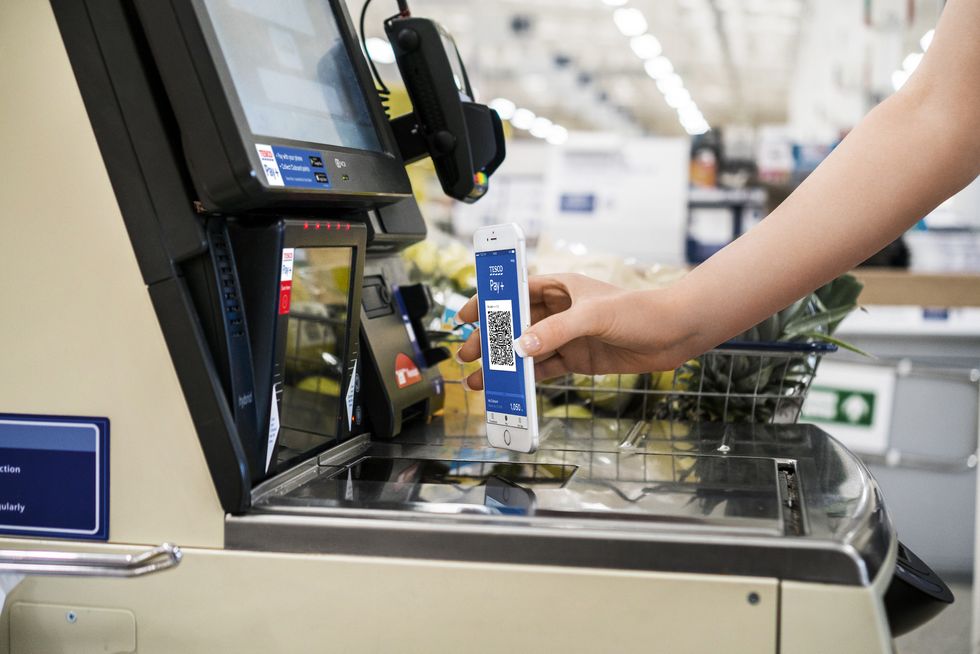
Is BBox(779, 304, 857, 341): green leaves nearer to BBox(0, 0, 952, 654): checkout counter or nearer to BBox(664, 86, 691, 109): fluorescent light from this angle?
BBox(0, 0, 952, 654): checkout counter

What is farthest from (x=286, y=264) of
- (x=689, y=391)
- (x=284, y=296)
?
(x=689, y=391)

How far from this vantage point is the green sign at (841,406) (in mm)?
3615

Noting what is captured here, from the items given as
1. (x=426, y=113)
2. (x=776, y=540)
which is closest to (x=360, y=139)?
(x=426, y=113)

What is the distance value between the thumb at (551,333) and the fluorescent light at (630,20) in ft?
29.2

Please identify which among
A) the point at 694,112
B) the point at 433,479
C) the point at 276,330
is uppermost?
the point at 694,112

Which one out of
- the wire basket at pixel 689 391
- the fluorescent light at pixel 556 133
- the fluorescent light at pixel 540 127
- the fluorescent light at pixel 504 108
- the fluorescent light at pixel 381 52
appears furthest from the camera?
the fluorescent light at pixel 556 133

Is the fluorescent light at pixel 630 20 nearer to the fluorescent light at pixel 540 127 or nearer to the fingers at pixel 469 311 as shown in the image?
the fluorescent light at pixel 540 127

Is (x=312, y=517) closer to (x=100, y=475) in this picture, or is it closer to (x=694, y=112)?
(x=100, y=475)

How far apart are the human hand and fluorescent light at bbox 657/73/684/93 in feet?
42.4

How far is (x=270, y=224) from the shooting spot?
827 millimetres

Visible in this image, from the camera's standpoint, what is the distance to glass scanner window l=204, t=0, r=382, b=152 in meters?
0.82

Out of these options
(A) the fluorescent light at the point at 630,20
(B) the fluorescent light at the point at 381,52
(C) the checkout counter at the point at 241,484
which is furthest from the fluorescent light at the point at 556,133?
(C) the checkout counter at the point at 241,484

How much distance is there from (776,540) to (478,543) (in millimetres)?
241

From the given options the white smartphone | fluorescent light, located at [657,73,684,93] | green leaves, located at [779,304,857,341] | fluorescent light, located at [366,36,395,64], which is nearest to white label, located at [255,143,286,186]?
the white smartphone
